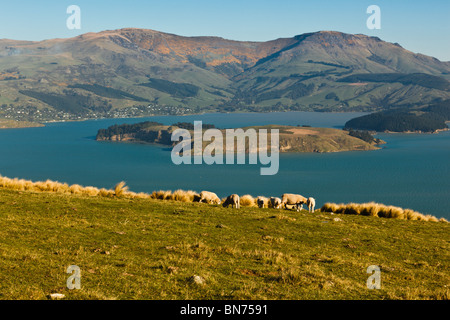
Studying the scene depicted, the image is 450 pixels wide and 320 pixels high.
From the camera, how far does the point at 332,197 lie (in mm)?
157500

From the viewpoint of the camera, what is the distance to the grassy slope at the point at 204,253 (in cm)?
1240

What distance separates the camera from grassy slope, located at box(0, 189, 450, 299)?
488 inches

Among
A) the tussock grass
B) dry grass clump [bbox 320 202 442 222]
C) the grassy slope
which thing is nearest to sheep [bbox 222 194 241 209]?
the tussock grass

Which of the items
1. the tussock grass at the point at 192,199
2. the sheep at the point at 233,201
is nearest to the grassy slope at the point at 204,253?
the tussock grass at the point at 192,199

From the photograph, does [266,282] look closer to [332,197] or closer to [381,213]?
[381,213]

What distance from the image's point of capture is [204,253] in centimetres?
1603

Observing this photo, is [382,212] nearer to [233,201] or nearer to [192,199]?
[233,201]

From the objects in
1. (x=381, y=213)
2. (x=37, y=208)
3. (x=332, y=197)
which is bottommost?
(x=332, y=197)
